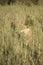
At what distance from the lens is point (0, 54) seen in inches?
102

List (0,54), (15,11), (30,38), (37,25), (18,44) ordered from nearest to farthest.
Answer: (0,54), (18,44), (30,38), (37,25), (15,11)

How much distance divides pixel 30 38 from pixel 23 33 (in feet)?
0.57

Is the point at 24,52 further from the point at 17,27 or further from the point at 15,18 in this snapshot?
the point at 15,18

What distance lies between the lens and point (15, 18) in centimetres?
373

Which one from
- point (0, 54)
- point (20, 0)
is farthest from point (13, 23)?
point (20, 0)

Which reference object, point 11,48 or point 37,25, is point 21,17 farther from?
point 11,48

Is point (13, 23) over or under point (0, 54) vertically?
over

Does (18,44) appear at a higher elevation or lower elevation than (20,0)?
lower

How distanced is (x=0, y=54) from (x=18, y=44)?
0.34 metres

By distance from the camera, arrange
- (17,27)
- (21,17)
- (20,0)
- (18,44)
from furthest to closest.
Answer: (20,0) → (21,17) → (17,27) → (18,44)

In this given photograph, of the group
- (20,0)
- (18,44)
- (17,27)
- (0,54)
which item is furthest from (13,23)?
(20,0)

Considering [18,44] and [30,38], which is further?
[30,38]

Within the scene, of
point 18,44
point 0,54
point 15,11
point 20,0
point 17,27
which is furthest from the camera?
point 20,0

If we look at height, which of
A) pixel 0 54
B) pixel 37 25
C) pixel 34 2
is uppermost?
pixel 34 2
